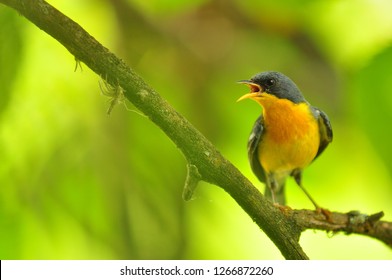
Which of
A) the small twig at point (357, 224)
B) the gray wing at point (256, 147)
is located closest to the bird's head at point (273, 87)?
the gray wing at point (256, 147)

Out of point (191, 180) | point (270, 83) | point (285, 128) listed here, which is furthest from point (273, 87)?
point (191, 180)

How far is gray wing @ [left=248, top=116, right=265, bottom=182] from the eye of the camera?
2.26 metres

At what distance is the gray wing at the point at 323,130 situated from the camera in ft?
7.45

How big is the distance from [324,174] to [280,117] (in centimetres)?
40

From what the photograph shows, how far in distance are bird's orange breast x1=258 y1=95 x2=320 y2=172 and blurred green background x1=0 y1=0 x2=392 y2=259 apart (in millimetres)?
87

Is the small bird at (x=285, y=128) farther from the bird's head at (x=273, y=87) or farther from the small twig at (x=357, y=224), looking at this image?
the small twig at (x=357, y=224)

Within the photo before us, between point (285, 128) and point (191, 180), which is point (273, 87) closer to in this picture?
point (285, 128)

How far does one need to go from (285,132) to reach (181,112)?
572 millimetres

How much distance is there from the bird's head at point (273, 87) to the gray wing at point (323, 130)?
0.37 ft

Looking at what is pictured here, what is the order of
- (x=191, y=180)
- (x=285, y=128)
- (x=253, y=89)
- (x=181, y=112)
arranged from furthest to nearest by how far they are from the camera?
(x=285, y=128) < (x=253, y=89) < (x=181, y=112) < (x=191, y=180)

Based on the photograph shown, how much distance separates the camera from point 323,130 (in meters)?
2.33

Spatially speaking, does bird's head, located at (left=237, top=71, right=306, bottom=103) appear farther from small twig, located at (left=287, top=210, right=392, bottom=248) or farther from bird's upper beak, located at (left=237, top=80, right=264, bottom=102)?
small twig, located at (left=287, top=210, right=392, bottom=248)

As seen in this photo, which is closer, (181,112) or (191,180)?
(191,180)

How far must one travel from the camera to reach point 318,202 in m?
2.03
